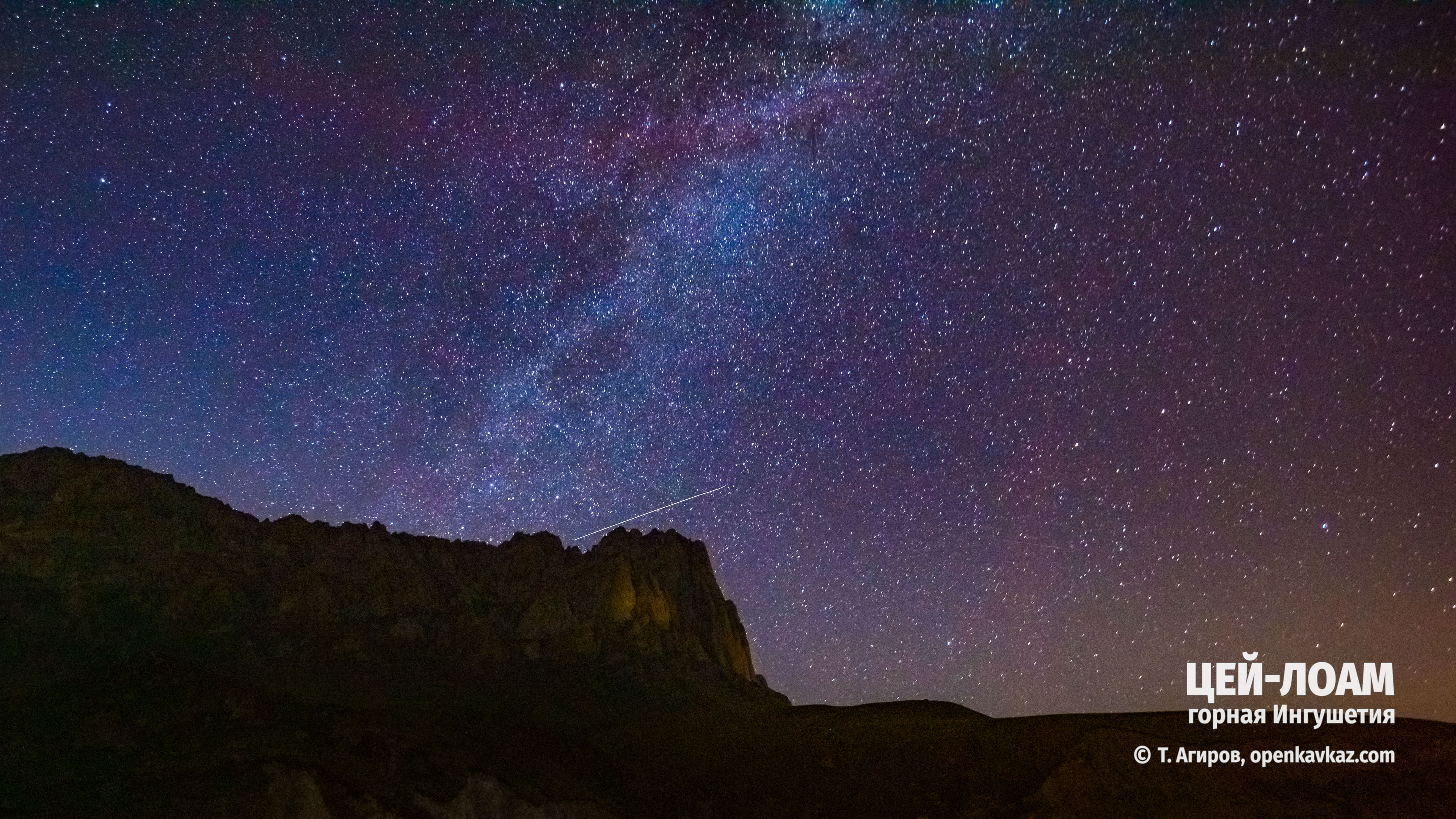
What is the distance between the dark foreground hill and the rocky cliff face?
1.03 ft

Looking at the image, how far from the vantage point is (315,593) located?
112500 mm

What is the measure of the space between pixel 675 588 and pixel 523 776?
6146 centimetres

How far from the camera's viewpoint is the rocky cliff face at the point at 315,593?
98.9 metres

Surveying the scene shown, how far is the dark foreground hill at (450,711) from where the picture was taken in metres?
68.2

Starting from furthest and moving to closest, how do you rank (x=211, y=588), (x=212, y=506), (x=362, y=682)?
(x=212, y=506)
(x=211, y=588)
(x=362, y=682)

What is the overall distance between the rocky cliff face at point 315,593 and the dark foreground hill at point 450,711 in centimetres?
31

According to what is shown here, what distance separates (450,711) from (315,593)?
100 feet

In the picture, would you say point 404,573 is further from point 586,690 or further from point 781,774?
point 781,774

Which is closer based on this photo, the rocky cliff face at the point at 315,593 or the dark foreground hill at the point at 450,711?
the dark foreground hill at the point at 450,711

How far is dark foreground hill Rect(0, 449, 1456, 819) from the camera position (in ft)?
224

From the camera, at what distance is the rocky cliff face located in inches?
3895

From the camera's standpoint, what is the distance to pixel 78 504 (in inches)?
4321

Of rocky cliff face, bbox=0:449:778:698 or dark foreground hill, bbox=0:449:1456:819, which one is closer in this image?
dark foreground hill, bbox=0:449:1456:819

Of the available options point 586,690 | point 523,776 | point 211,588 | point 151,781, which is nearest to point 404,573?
point 211,588
